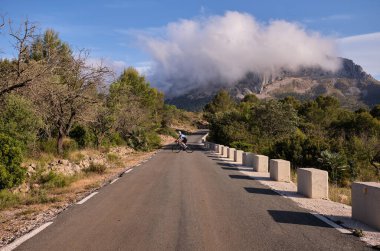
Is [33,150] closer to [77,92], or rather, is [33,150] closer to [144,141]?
[77,92]

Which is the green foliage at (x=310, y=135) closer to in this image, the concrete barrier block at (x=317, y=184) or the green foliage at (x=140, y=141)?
the concrete barrier block at (x=317, y=184)

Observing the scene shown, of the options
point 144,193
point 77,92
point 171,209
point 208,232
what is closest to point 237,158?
point 77,92

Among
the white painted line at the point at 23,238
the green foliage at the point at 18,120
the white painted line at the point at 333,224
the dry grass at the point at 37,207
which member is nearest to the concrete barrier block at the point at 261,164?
the dry grass at the point at 37,207

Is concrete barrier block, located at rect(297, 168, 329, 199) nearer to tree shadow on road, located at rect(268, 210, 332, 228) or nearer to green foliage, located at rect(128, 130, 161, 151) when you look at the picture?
tree shadow on road, located at rect(268, 210, 332, 228)

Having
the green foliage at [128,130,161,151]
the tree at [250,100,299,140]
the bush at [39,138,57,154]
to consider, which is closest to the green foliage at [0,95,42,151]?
the bush at [39,138,57,154]

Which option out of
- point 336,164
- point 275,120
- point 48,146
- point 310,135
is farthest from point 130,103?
point 336,164

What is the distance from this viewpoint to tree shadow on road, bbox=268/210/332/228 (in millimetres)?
8375

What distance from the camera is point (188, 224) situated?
8.12 m

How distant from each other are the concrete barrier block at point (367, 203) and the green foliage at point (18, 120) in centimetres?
1288

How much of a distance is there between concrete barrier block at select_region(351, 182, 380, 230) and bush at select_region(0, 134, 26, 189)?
1065 cm

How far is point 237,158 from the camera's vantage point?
91.6 feet

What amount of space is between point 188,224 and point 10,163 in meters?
8.41

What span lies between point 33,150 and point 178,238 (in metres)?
14.5

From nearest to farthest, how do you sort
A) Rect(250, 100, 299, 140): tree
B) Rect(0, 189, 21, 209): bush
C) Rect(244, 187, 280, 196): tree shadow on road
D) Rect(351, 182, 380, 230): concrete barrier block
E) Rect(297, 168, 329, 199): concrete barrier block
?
Rect(351, 182, 380, 230): concrete barrier block → Rect(0, 189, 21, 209): bush → Rect(297, 168, 329, 199): concrete barrier block → Rect(244, 187, 280, 196): tree shadow on road → Rect(250, 100, 299, 140): tree
